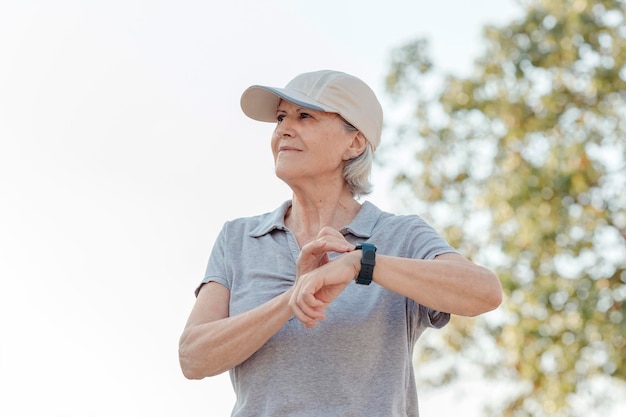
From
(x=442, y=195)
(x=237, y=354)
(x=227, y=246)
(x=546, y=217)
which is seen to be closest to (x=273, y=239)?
(x=227, y=246)

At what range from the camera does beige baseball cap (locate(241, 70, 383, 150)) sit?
2615 millimetres

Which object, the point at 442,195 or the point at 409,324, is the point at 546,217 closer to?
the point at 442,195

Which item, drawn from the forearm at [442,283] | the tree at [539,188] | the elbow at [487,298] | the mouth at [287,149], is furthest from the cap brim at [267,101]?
the tree at [539,188]

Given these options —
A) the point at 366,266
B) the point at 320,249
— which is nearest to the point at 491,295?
the point at 366,266

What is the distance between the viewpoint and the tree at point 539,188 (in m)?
8.62

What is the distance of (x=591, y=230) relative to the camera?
8930mm

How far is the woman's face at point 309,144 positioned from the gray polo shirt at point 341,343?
17 cm

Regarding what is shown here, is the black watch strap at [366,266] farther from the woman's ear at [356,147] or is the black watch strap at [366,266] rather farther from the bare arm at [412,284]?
the woman's ear at [356,147]

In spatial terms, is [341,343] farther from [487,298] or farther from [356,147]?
[356,147]

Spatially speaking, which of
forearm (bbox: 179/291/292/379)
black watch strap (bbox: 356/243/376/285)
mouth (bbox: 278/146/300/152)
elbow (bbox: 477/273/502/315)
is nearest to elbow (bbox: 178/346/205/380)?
forearm (bbox: 179/291/292/379)

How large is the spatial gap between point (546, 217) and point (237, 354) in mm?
6701

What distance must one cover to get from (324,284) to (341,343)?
0.22 meters

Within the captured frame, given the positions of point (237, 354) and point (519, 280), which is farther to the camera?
point (519, 280)

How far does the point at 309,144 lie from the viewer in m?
2.62
